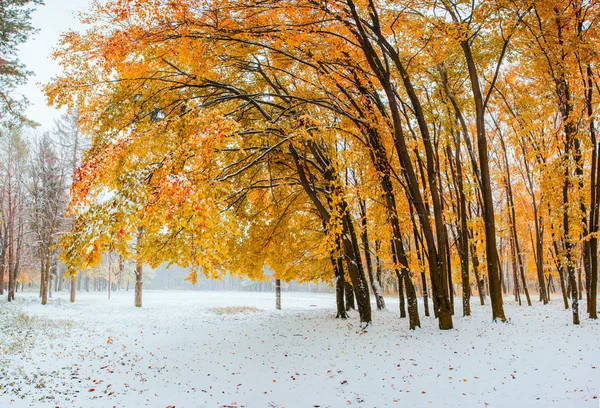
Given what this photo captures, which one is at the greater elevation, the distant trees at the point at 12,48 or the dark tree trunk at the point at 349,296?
the distant trees at the point at 12,48

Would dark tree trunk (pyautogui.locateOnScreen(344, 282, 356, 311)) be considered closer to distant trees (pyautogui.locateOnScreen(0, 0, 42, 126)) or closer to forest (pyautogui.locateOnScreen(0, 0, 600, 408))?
forest (pyautogui.locateOnScreen(0, 0, 600, 408))

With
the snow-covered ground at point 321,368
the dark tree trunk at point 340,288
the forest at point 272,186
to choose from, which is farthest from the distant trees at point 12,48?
the dark tree trunk at point 340,288

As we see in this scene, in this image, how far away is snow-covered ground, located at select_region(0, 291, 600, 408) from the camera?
541 cm

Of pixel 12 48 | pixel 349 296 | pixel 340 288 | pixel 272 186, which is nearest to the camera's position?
pixel 272 186

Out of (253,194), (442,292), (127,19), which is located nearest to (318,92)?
(253,194)

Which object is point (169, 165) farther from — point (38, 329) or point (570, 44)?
point (38, 329)

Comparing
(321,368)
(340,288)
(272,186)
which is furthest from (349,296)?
(321,368)

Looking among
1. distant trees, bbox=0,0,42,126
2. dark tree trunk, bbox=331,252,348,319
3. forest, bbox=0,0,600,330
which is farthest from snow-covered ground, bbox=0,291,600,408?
distant trees, bbox=0,0,42,126

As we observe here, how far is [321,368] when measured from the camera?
7430 mm

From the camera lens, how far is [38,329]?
11477mm

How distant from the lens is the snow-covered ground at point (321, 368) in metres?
5.41

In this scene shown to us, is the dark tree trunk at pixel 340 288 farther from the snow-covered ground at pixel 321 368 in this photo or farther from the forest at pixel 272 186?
the snow-covered ground at pixel 321 368

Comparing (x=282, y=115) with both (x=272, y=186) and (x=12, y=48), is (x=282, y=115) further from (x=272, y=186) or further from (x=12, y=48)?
(x=12, y=48)

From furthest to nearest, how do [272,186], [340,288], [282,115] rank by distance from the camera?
[340,288]
[282,115]
[272,186]
